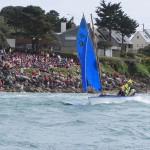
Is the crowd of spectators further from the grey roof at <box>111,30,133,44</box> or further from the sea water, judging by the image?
the grey roof at <box>111,30,133,44</box>

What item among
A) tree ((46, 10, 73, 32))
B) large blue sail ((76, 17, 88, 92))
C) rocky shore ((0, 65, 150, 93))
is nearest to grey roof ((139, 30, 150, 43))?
tree ((46, 10, 73, 32))

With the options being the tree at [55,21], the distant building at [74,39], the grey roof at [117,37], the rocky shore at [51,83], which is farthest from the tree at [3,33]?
the grey roof at [117,37]

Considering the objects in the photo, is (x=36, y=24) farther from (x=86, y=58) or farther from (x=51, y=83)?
(x=86, y=58)

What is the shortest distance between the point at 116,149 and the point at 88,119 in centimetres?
974

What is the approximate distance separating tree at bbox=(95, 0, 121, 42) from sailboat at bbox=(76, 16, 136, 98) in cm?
6746

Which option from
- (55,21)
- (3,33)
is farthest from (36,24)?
(55,21)

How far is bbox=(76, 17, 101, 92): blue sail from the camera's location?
44.4 meters

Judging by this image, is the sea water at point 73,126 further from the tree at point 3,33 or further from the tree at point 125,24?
the tree at point 125,24

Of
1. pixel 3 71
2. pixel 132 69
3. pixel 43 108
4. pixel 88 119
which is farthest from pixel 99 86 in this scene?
pixel 132 69

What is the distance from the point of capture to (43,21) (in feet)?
280

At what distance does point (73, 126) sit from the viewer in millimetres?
30078

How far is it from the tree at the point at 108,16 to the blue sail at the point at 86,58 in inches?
2657

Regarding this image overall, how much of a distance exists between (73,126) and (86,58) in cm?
1531

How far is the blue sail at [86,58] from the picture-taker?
4444cm
